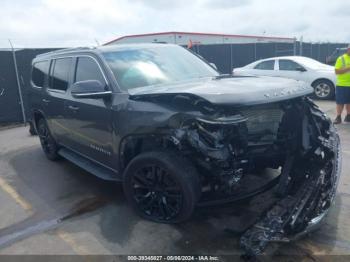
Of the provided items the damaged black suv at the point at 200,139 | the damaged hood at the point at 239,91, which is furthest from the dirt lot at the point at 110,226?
the damaged hood at the point at 239,91

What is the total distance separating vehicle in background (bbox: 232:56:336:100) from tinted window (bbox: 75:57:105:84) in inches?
301

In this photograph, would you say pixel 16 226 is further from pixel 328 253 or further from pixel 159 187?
pixel 328 253

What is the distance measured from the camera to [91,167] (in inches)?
188

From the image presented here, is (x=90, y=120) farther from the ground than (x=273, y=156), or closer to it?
farther from the ground

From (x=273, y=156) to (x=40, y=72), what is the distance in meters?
4.24

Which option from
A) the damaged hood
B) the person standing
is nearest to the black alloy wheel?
the damaged hood

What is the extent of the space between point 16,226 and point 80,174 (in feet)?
5.25

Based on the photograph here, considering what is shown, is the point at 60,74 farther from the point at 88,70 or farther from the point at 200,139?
the point at 200,139

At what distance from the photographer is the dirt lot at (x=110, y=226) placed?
343 cm

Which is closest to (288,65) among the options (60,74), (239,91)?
(60,74)

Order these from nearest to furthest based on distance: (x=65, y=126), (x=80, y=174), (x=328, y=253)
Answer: (x=328, y=253)
(x=65, y=126)
(x=80, y=174)

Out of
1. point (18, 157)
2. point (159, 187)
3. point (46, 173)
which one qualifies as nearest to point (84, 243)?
point (159, 187)

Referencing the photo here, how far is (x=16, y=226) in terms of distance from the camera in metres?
4.12

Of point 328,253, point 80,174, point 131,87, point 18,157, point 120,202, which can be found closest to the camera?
point 328,253
